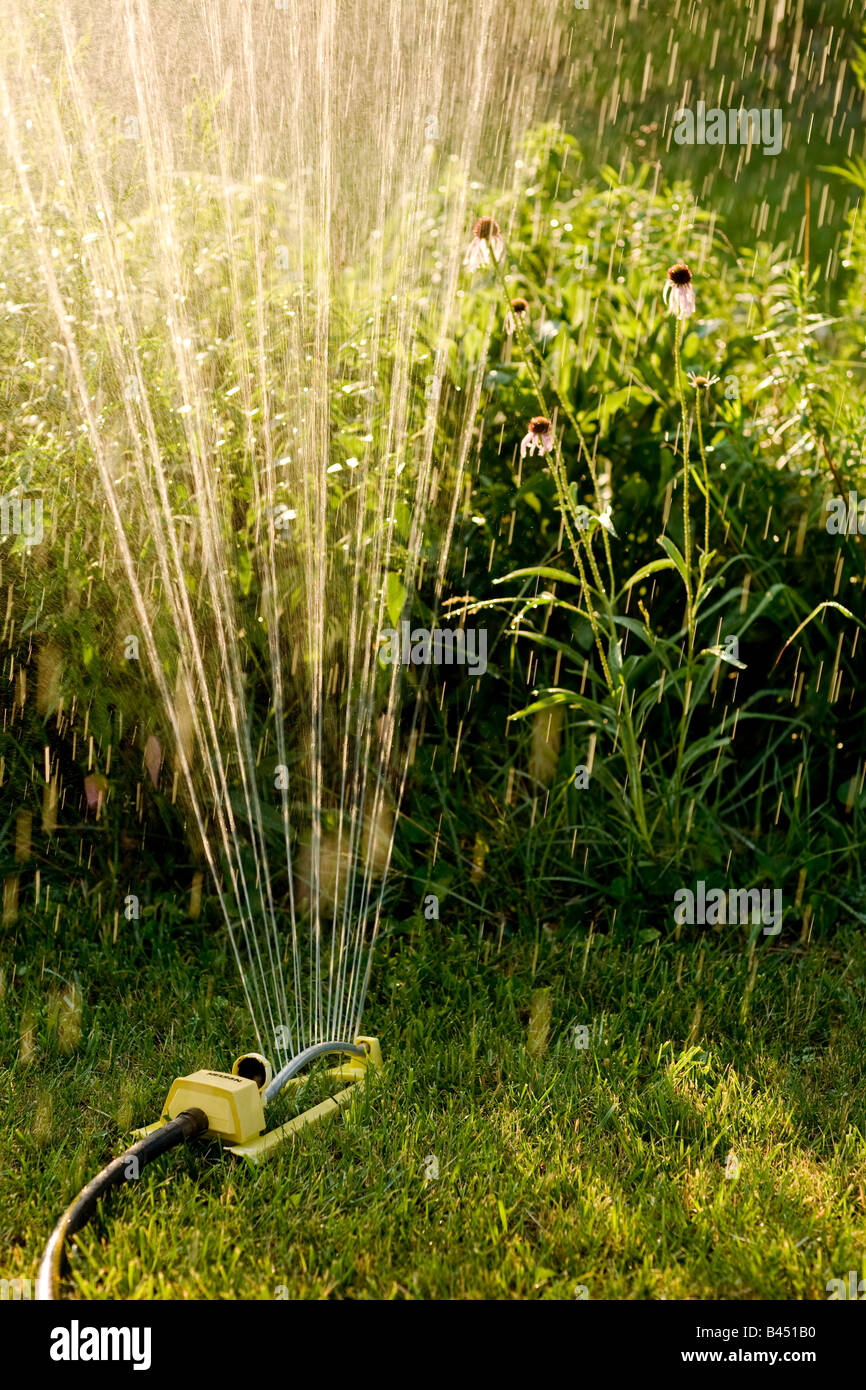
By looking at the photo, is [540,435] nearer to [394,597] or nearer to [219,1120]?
[394,597]

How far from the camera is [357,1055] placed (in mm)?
2436

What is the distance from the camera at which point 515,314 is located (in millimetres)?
2775

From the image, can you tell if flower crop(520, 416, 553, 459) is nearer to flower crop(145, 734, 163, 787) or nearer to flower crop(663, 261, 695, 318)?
flower crop(663, 261, 695, 318)

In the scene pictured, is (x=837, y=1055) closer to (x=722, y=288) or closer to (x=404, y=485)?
(x=404, y=485)

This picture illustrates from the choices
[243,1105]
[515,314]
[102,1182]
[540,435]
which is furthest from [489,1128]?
[515,314]

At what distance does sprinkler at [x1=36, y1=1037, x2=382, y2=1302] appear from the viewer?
1.90 metres

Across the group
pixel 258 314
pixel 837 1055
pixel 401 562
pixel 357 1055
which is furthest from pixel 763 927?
pixel 258 314

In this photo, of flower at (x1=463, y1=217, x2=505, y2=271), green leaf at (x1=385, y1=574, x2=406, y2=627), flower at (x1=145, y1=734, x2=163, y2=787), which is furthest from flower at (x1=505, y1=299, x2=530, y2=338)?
flower at (x1=145, y1=734, x2=163, y2=787)

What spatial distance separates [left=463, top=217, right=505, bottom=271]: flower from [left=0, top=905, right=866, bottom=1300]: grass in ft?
5.48

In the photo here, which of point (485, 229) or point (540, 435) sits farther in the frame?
point (540, 435)

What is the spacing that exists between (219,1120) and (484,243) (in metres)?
2.03

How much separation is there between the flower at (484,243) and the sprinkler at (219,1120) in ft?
6.08

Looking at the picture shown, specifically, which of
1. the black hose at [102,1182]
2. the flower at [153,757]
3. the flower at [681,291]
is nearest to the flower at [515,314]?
the flower at [681,291]

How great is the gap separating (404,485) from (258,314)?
1.96ft
